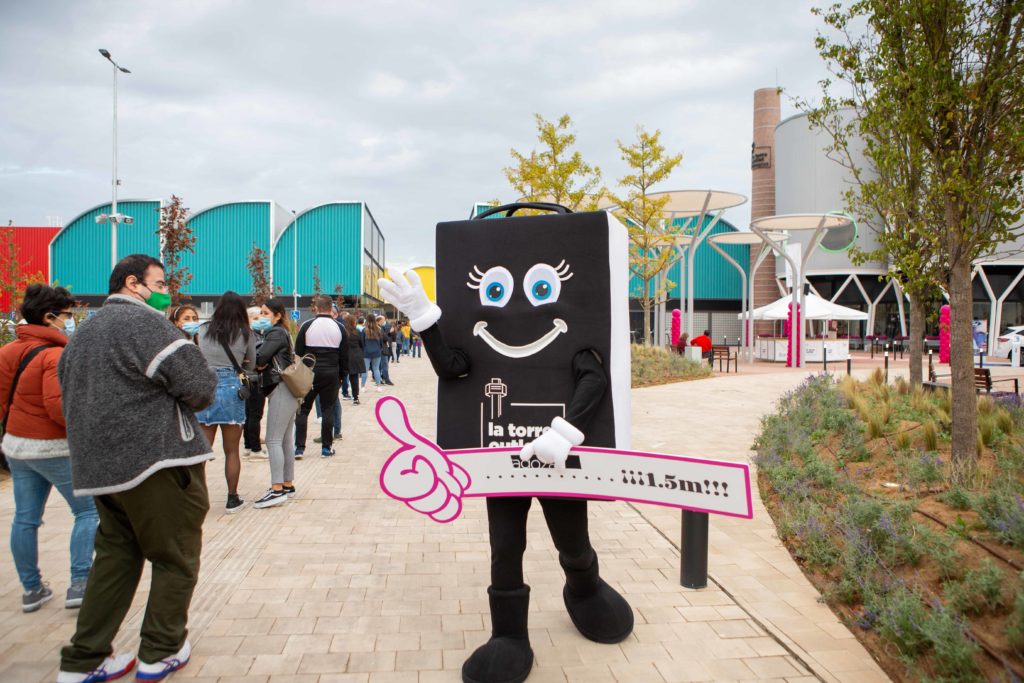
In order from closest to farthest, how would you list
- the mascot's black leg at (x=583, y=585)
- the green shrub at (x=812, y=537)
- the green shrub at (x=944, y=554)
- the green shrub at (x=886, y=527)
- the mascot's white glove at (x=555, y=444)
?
1. the mascot's white glove at (x=555, y=444)
2. the mascot's black leg at (x=583, y=585)
3. the green shrub at (x=944, y=554)
4. the green shrub at (x=886, y=527)
5. the green shrub at (x=812, y=537)

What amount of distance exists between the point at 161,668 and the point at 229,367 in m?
2.98

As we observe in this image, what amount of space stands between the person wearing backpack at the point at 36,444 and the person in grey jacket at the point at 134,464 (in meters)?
0.74

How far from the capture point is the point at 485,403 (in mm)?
3002

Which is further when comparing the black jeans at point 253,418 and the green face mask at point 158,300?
the black jeans at point 253,418

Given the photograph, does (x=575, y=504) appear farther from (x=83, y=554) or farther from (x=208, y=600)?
(x=83, y=554)

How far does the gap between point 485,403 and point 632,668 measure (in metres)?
1.33

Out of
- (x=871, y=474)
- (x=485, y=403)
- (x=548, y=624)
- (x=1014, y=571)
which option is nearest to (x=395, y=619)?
(x=548, y=624)

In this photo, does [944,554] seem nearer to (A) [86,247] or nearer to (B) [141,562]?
(B) [141,562]

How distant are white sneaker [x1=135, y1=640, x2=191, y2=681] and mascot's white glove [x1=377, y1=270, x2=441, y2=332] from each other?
178cm

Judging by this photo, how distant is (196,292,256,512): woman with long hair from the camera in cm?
530

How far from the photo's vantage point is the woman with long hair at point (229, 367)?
530 cm

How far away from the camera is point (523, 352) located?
9.71ft

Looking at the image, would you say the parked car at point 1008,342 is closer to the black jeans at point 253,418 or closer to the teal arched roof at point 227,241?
the black jeans at point 253,418

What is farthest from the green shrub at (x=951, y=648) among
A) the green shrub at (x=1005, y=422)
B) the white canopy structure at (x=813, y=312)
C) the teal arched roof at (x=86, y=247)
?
the teal arched roof at (x=86, y=247)
